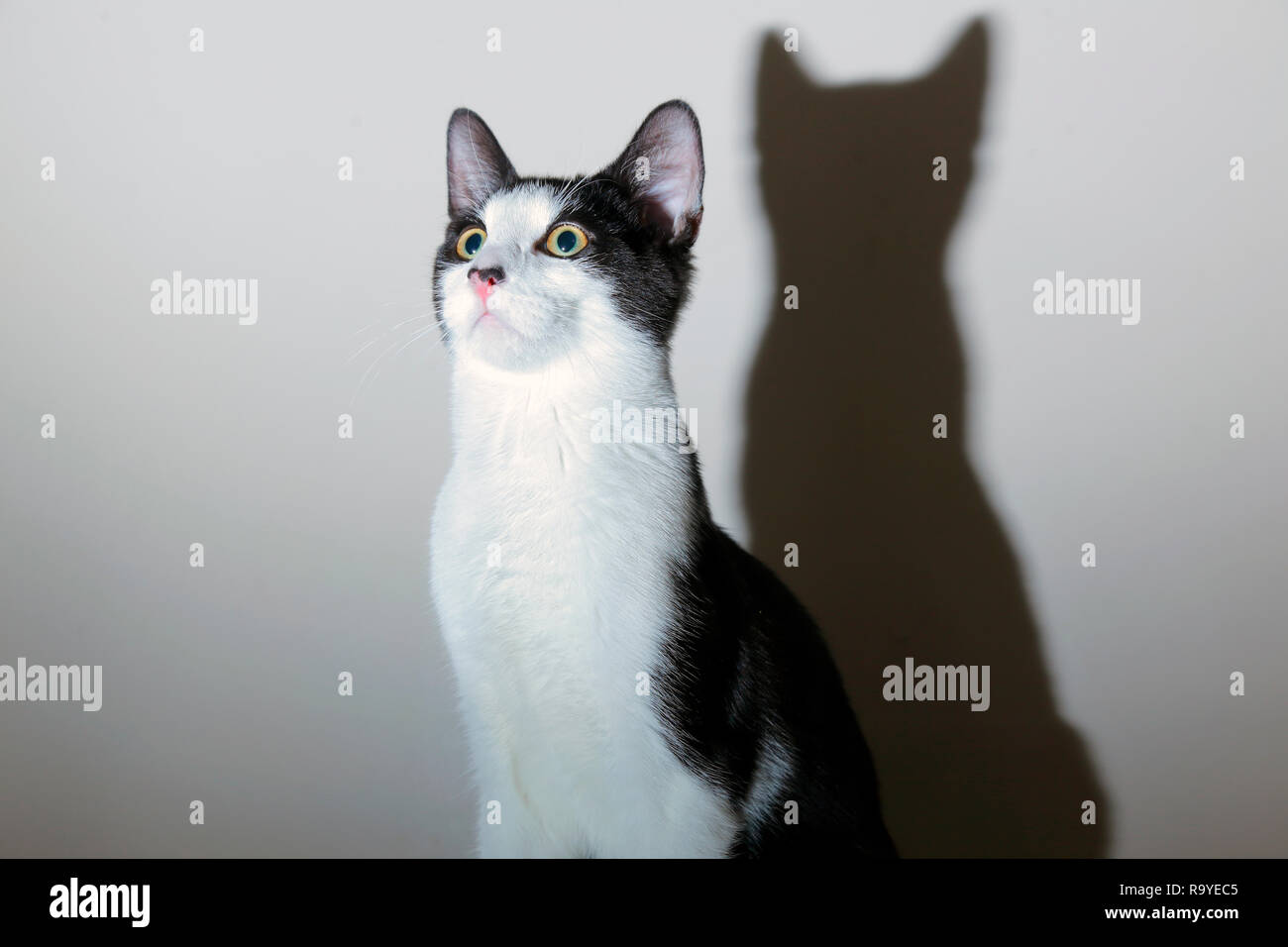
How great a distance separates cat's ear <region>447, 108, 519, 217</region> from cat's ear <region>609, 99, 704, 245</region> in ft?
0.68

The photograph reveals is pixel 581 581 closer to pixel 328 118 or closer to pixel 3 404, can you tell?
pixel 328 118

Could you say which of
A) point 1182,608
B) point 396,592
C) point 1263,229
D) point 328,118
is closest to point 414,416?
point 396,592

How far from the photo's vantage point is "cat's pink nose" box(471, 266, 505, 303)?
1552 mm

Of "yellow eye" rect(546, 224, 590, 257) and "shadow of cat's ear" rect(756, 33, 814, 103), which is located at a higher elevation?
"shadow of cat's ear" rect(756, 33, 814, 103)

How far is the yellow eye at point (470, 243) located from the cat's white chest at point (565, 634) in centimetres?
30

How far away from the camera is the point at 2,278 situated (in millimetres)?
2227

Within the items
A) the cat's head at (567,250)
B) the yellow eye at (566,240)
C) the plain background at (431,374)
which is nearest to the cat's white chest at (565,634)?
the cat's head at (567,250)
